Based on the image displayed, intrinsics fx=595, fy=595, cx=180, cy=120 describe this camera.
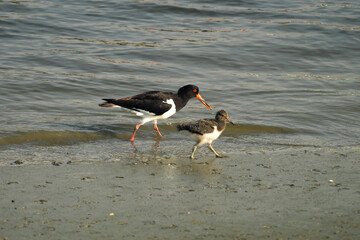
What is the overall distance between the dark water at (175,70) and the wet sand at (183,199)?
1.05 meters

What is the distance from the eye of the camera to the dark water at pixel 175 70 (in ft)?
32.6

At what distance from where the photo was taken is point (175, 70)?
1498cm

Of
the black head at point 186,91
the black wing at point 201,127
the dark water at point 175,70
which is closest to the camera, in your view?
the black wing at point 201,127

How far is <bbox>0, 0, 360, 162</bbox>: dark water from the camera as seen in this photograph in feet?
32.6

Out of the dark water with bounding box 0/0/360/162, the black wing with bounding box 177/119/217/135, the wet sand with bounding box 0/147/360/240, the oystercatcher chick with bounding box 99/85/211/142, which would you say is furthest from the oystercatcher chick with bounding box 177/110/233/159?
the oystercatcher chick with bounding box 99/85/211/142

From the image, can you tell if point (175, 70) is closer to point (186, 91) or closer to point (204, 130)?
point (186, 91)

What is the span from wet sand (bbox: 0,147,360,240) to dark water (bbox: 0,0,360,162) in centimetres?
105

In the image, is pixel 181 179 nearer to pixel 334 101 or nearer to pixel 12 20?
pixel 334 101

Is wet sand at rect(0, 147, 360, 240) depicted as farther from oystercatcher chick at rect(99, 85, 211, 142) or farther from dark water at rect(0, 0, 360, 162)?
oystercatcher chick at rect(99, 85, 211, 142)

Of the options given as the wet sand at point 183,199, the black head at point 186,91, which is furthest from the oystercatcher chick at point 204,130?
the black head at point 186,91

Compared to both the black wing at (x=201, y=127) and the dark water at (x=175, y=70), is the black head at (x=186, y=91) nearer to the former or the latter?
the dark water at (x=175, y=70)

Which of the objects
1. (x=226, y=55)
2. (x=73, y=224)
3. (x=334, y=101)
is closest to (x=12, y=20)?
(x=226, y=55)

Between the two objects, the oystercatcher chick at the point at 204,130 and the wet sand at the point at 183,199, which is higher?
the oystercatcher chick at the point at 204,130

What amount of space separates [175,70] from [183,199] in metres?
8.89
